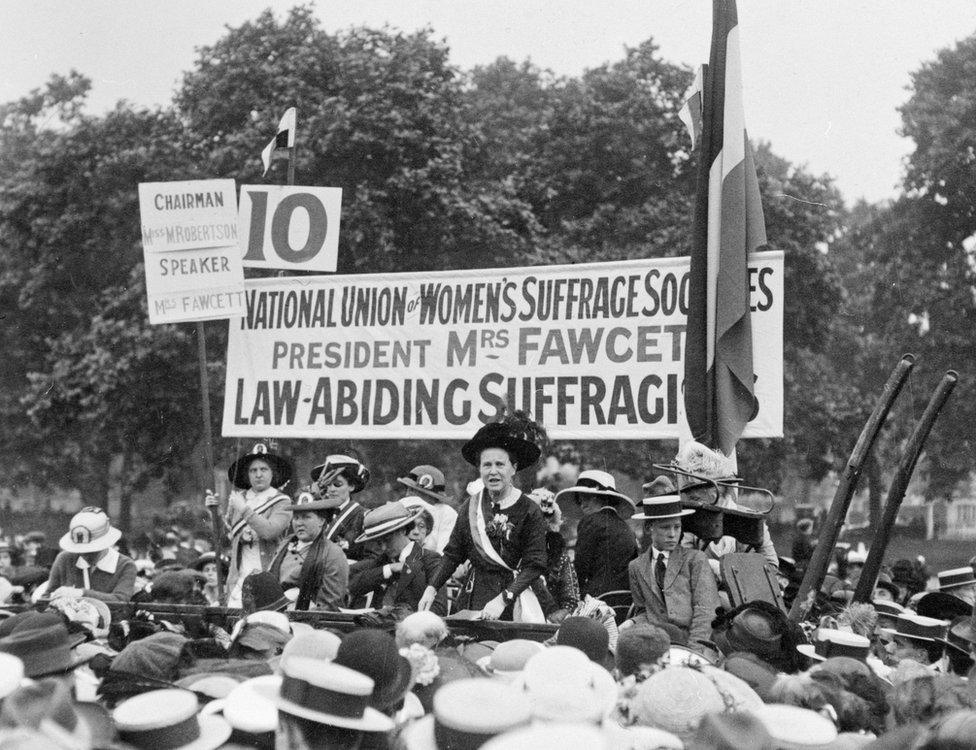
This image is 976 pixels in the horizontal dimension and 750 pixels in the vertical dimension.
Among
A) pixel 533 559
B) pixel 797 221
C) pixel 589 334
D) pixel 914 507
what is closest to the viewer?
pixel 533 559

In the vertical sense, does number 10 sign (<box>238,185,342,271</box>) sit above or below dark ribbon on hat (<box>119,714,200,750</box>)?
above

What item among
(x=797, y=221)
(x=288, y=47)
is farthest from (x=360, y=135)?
(x=797, y=221)

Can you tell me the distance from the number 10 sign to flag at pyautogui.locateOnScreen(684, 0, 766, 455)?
122 inches

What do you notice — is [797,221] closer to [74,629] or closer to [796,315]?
[796,315]

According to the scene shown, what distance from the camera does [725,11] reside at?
925 centimetres

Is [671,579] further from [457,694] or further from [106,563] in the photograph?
[106,563]

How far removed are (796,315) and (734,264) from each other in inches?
759

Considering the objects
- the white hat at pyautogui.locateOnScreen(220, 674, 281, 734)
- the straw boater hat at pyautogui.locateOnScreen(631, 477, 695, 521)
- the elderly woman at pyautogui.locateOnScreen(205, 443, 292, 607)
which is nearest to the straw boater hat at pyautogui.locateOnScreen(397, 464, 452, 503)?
the elderly woman at pyautogui.locateOnScreen(205, 443, 292, 607)

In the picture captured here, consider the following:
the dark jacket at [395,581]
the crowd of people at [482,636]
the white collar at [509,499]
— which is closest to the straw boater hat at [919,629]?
the crowd of people at [482,636]

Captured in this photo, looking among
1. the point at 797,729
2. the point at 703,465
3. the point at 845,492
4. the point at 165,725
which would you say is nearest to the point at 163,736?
the point at 165,725

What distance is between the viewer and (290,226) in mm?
10633

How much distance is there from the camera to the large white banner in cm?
967

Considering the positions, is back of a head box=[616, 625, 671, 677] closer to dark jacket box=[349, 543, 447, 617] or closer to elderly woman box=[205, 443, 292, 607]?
dark jacket box=[349, 543, 447, 617]

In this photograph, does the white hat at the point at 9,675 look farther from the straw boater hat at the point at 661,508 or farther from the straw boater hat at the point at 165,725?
the straw boater hat at the point at 661,508
